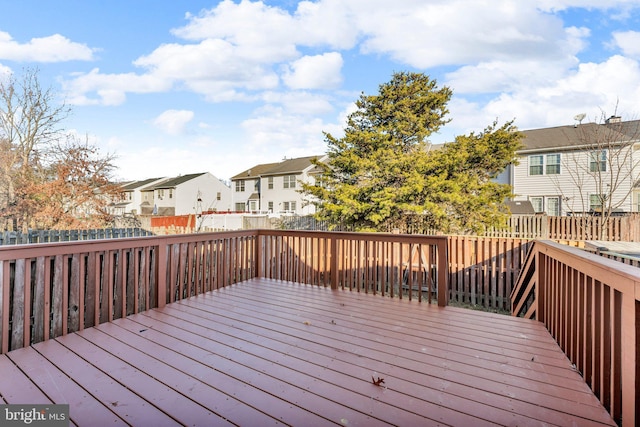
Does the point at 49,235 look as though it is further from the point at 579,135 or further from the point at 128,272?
the point at 579,135

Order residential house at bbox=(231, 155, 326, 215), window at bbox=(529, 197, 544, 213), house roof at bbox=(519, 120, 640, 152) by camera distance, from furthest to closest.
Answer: residential house at bbox=(231, 155, 326, 215)
window at bbox=(529, 197, 544, 213)
house roof at bbox=(519, 120, 640, 152)

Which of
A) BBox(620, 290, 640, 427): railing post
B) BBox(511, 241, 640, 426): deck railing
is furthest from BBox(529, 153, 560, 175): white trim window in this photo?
BBox(620, 290, 640, 427): railing post

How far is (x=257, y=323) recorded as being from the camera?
10.2 feet

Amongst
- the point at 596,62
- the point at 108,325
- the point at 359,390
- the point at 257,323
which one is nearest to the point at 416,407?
the point at 359,390

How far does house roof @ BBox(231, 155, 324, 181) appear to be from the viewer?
2310 cm

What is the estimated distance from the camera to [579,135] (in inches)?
492

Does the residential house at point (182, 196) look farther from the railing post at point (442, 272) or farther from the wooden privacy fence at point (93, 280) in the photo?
the railing post at point (442, 272)

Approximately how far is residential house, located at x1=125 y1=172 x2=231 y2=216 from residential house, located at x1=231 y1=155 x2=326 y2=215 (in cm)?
304

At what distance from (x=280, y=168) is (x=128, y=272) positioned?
21.6 metres

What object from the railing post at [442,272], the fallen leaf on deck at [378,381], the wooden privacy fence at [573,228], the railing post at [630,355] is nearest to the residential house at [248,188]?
the wooden privacy fence at [573,228]

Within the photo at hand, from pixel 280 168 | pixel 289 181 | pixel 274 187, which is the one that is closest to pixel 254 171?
pixel 280 168

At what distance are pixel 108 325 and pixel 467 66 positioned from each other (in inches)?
453

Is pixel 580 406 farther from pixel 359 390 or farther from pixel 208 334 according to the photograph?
pixel 208 334

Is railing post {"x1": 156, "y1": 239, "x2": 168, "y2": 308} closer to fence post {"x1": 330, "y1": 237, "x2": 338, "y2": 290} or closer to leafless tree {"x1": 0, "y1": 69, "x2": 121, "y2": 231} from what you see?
fence post {"x1": 330, "y1": 237, "x2": 338, "y2": 290}
